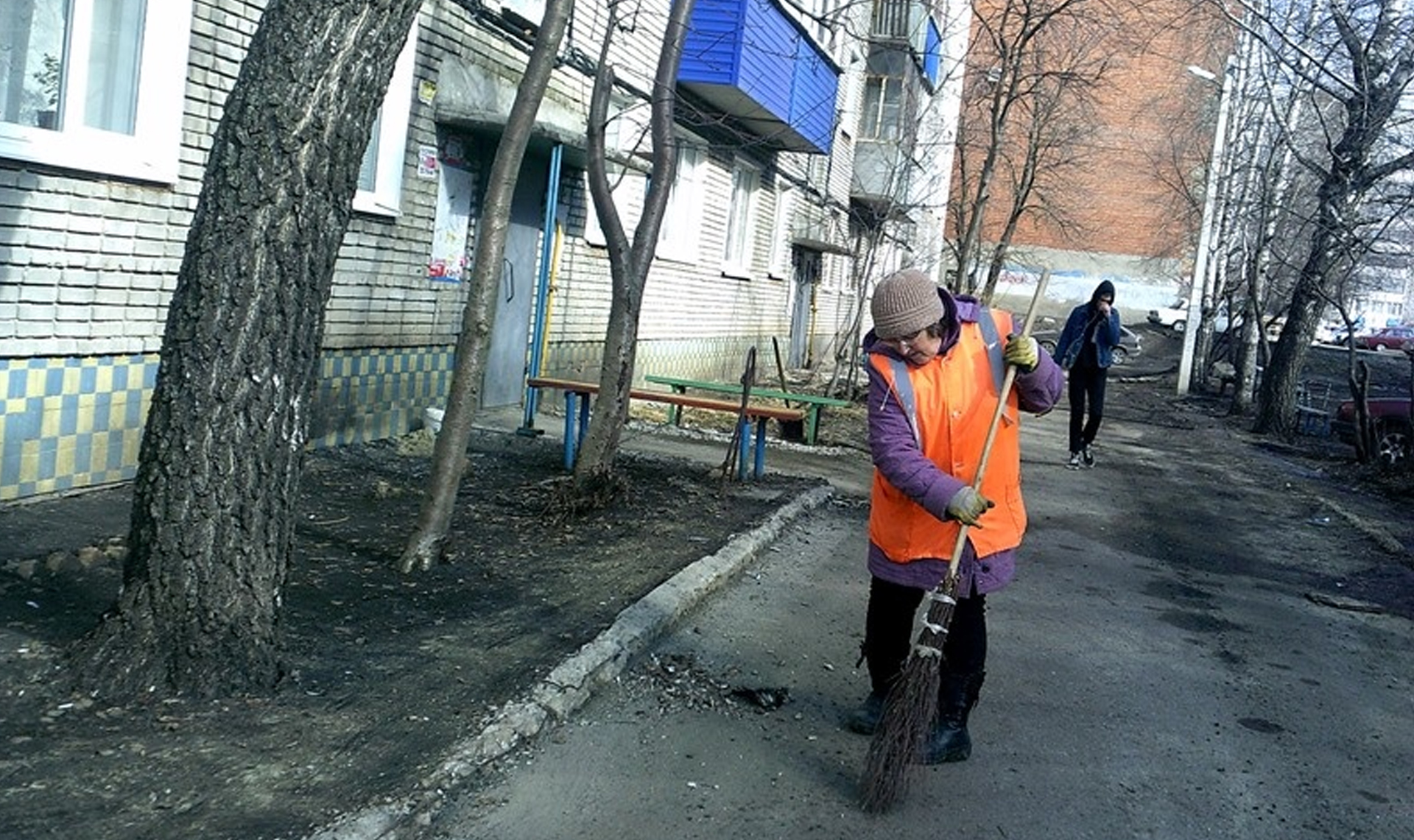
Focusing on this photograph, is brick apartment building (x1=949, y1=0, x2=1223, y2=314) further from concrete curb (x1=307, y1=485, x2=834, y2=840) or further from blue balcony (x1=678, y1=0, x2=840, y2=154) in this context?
concrete curb (x1=307, y1=485, x2=834, y2=840)

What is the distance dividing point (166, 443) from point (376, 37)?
1358 millimetres

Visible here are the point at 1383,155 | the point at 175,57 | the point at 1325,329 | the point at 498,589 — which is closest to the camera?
the point at 498,589

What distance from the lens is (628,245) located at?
8039 millimetres

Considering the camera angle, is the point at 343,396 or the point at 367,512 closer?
the point at 367,512

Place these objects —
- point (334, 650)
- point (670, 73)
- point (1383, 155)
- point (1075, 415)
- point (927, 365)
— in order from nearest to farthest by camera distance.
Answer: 1. point (927, 365)
2. point (334, 650)
3. point (670, 73)
4. point (1075, 415)
5. point (1383, 155)

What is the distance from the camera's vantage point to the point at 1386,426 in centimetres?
1712

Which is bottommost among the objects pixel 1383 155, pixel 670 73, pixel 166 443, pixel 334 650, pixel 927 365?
pixel 334 650

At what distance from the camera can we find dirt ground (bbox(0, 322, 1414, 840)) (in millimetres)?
3500

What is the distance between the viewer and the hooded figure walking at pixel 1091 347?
456 inches

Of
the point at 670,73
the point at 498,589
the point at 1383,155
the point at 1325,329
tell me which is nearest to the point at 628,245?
the point at 670,73

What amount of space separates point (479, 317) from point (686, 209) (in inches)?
427

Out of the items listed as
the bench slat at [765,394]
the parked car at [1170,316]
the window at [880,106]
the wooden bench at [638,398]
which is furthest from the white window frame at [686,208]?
the parked car at [1170,316]

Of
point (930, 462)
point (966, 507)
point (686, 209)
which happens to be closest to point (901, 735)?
point (966, 507)

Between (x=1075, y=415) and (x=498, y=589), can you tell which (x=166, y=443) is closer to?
(x=498, y=589)
